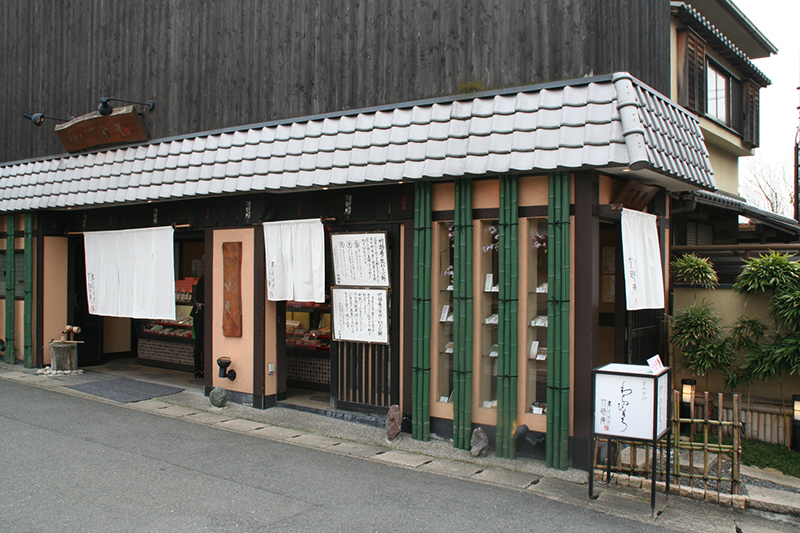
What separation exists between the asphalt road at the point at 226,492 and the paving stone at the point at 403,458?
218 mm

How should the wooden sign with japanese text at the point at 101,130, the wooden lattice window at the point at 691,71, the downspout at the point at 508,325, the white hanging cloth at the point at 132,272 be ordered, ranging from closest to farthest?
the downspout at the point at 508,325 < the wooden lattice window at the point at 691,71 < the white hanging cloth at the point at 132,272 < the wooden sign with japanese text at the point at 101,130

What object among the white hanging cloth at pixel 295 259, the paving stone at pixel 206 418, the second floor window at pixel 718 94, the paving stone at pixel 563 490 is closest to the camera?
the paving stone at pixel 563 490

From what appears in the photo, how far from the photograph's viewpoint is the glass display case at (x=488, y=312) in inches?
303

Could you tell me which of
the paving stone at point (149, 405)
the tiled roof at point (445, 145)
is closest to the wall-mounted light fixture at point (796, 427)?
the tiled roof at point (445, 145)

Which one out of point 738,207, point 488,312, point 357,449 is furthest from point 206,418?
point 738,207

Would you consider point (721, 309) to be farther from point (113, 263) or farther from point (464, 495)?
point (113, 263)

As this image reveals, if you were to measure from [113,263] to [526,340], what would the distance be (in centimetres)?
871

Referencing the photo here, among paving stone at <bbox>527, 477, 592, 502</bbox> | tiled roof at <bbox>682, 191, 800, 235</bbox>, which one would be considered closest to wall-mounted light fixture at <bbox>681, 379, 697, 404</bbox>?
paving stone at <bbox>527, 477, 592, 502</bbox>

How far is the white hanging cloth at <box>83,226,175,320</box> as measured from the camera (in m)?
10.8

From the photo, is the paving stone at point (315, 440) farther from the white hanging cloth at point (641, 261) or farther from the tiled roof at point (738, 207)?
the tiled roof at point (738, 207)

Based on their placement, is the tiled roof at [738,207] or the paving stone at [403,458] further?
the tiled roof at [738,207]

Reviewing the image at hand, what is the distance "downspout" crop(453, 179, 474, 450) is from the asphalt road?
3.44ft

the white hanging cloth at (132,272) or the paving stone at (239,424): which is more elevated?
the white hanging cloth at (132,272)

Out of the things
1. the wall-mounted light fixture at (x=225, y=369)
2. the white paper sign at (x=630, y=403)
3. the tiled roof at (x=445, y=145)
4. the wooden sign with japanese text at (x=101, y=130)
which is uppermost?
the wooden sign with japanese text at (x=101, y=130)
